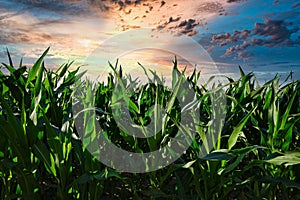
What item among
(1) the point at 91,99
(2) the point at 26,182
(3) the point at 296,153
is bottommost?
(2) the point at 26,182

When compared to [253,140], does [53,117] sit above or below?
above

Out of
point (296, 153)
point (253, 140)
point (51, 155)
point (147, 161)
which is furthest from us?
point (253, 140)

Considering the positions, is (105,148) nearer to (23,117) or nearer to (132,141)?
(132,141)

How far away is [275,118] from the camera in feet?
3.44

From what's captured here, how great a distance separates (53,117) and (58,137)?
Result: 280 millimetres

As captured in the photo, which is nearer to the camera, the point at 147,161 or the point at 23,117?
A: the point at 23,117

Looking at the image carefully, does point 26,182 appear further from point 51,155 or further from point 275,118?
point 275,118

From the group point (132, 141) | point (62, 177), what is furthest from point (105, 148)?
point (62, 177)

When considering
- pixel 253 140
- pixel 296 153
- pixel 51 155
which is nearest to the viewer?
pixel 296 153

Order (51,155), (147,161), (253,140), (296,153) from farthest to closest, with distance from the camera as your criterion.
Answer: (253,140), (147,161), (51,155), (296,153)

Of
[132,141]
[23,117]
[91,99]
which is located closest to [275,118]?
[132,141]

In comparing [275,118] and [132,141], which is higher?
[275,118]

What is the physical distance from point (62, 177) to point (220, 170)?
0.47m

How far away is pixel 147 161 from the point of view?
1.15 metres
